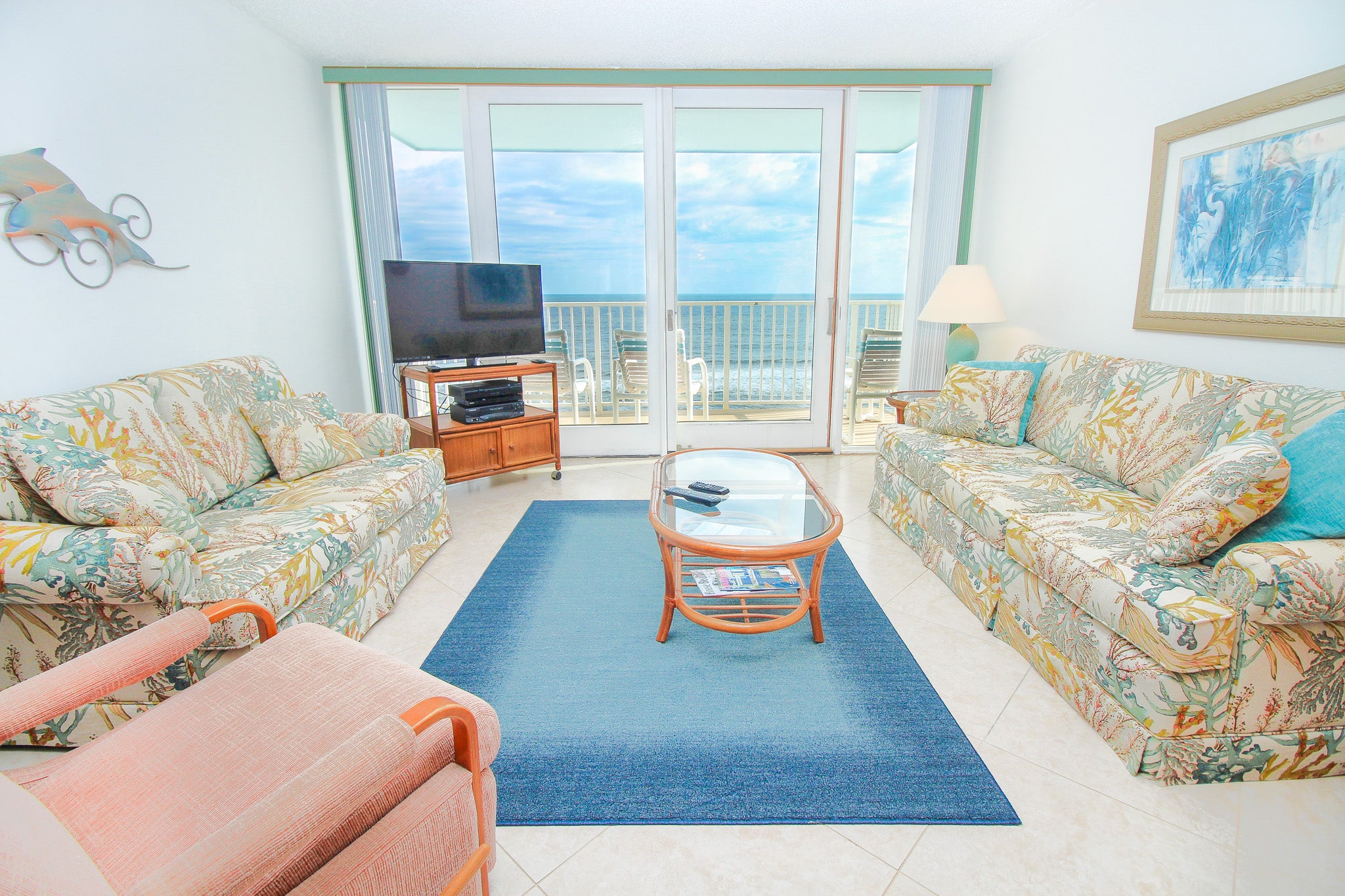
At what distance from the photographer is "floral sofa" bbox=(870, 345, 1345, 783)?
145 centimetres

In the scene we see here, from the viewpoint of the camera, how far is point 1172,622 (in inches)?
57.1

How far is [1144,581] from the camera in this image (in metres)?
1.60

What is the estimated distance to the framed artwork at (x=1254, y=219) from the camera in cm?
199

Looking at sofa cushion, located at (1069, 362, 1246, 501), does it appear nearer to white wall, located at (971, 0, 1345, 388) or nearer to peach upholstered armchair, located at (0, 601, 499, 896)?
white wall, located at (971, 0, 1345, 388)

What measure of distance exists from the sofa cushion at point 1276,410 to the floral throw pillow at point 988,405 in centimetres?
90

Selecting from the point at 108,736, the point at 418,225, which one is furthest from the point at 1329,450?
the point at 418,225

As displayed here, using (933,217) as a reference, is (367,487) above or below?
below

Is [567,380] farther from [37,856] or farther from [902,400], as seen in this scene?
[37,856]

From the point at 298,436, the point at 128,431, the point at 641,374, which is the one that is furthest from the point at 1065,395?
the point at 128,431

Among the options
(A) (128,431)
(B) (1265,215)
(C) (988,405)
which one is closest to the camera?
(A) (128,431)

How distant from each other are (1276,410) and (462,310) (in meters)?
3.65

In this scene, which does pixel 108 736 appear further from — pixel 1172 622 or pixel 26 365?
pixel 1172 622

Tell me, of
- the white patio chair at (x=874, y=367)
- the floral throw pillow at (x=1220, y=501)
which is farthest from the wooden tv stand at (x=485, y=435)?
the floral throw pillow at (x=1220, y=501)

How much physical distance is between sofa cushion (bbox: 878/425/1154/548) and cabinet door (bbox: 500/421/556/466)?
2.02 m
